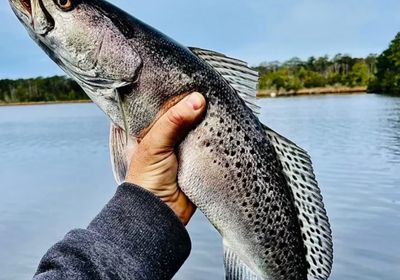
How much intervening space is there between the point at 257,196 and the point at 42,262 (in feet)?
3.08

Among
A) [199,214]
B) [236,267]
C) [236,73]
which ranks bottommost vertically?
[199,214]

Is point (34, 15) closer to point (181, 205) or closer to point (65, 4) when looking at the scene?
point (65, 4)

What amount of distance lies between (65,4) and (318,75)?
381ft

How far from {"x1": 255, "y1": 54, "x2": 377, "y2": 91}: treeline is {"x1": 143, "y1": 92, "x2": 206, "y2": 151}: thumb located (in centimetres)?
10769

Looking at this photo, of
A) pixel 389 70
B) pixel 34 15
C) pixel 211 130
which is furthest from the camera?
pixel 389 70

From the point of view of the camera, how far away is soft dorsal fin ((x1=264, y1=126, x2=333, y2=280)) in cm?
247

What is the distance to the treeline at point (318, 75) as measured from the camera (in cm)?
11238

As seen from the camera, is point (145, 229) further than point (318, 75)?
No

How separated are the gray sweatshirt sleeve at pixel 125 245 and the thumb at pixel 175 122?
266 mm

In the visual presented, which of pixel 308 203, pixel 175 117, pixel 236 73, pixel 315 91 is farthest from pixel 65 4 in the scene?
pixel 315 91

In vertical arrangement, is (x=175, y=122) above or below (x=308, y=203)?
above

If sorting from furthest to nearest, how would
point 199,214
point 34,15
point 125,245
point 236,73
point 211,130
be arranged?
point 199,214
point 236,73
point 211,130
point 34,15
point 125,245

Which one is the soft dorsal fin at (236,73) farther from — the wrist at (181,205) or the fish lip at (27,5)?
the fish lip at (27,5)

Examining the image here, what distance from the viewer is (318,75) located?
379 ft
